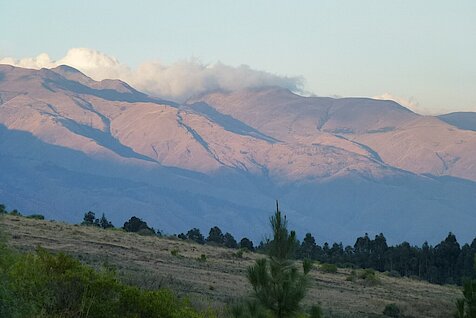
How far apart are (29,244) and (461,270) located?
50.1m

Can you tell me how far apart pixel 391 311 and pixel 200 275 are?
27.8 ft

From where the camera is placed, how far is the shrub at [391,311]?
3860 centimetres

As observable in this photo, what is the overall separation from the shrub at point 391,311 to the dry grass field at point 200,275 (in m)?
0.31

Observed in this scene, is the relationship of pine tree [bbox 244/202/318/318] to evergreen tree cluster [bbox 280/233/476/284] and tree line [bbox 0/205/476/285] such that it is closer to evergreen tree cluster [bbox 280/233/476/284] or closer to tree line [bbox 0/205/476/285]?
tree line [bbox 0/205/476/285]

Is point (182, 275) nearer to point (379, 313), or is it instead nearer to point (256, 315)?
point (379, 313)

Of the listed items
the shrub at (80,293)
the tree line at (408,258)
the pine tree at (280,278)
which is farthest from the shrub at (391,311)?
the tree line at (408,258)

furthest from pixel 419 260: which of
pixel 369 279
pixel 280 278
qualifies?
pixel 280 278

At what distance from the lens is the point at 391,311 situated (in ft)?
128

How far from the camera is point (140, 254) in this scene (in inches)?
1828

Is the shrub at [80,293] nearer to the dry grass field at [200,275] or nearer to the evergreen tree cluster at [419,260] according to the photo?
the dry grass field at [200,275]

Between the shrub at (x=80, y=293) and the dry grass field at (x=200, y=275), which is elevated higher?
the dry grass field at (x=200, y=275)

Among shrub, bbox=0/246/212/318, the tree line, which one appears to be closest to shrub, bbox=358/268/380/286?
the tree line

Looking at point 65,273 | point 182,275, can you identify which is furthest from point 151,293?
point 182,275

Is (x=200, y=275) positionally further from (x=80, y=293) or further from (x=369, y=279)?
(x=80, y=293)
